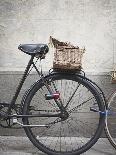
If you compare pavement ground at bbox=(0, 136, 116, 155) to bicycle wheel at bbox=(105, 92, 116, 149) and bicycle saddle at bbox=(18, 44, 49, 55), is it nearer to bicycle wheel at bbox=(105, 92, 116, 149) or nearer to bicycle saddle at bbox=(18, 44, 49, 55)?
bicycle wheel at bbox=(105, 92, 116, 149)

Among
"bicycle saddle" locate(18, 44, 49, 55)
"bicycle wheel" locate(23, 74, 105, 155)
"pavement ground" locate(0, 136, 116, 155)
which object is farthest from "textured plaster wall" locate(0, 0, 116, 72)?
"pavement ground" locate(0, 136, 116, 155)

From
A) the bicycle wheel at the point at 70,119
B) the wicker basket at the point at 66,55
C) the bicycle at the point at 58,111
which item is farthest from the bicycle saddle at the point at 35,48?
the bicycle wheel at the point at 70,119

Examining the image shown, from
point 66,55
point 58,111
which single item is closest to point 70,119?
point 58,111

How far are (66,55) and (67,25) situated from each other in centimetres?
131

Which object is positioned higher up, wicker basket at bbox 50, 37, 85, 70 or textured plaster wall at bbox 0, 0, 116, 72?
textured plaster wall at bbox 0, 0, 116, 72

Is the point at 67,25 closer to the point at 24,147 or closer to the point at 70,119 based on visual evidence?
the point at 70,119

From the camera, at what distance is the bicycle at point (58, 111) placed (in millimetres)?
6137

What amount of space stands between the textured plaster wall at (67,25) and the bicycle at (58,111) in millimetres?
691

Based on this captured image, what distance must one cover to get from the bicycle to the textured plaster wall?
69cm

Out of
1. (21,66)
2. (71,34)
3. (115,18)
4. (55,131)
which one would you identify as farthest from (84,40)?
(55,131)

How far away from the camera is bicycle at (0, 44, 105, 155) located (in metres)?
6.14

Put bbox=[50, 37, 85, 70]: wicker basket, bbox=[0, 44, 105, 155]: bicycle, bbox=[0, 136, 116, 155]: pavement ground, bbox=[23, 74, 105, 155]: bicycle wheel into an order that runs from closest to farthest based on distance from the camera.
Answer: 1. bbox=[50, 37, 85, 70]: wicker basket
2. bbox=[0, 44, 105, 155]: bicycle
3. bbox=[0, 136, 116, 155]: pavement ground
4. bbox=[23, 74, 105, 155]: bicycle wheel

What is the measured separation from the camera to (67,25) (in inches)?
278

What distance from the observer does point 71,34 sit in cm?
707
